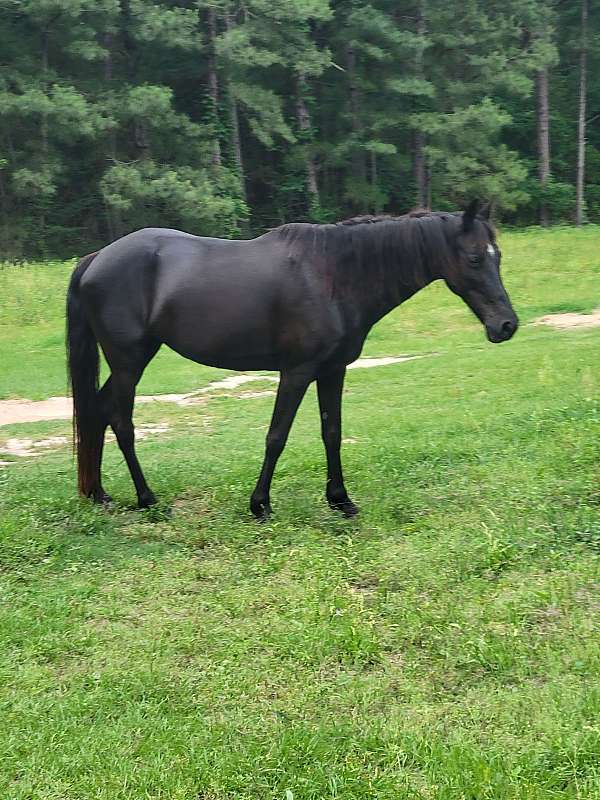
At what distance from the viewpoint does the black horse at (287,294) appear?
525 cm

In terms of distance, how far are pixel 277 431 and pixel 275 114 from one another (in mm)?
25252

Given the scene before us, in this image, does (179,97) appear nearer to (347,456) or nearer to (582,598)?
(347,456)

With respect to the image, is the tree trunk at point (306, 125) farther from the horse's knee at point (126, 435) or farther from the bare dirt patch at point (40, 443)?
the horse's knee at point (126, 435)

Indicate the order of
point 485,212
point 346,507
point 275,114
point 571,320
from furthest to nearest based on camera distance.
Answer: point 275,114, point 571,320, point 346,507, point 485,212

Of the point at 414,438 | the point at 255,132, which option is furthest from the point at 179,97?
the point at 414,438

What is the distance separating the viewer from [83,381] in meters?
5.87

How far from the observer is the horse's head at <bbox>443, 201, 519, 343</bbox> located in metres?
5.18

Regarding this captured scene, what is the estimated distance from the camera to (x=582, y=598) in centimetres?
395

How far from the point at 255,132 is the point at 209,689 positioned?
26.9m

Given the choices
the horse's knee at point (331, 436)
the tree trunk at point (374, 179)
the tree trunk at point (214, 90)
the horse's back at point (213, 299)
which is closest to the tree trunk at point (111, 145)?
A: the tree trunk at point (214, 90)

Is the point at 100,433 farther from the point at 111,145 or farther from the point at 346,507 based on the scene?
the point at 111,145

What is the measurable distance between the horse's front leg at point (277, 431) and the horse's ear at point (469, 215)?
53.3 inches

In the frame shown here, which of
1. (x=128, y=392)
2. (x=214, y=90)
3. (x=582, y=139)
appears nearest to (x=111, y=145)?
(x=214, y=90)

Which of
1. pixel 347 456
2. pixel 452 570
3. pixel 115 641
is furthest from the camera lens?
pixel 347 456
